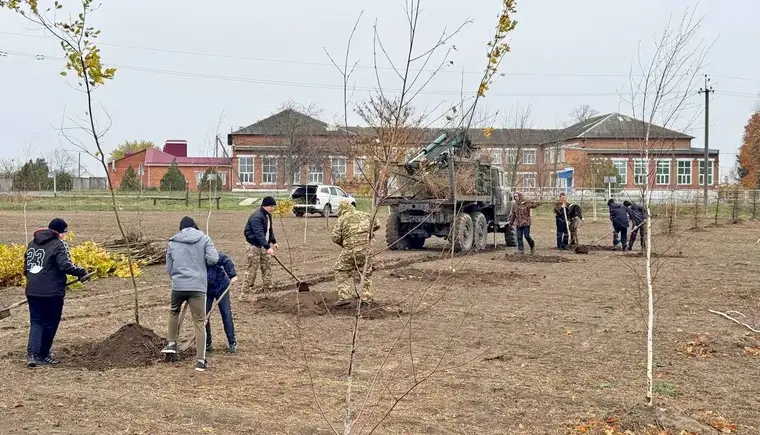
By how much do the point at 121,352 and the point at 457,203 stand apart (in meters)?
13.0

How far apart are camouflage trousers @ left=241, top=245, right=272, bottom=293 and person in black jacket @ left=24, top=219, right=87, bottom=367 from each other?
470cm

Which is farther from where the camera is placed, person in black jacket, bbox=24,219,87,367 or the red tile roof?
the red tile roof

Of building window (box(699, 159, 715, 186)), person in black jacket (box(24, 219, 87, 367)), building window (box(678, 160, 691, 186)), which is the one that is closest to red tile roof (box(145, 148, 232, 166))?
building window (box(678, 160, 691, 186))

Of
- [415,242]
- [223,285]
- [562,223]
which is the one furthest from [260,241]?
[562,223]

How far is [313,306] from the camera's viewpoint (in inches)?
468

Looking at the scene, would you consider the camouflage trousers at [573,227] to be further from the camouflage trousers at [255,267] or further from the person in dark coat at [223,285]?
the person in dark coat at [223,285]

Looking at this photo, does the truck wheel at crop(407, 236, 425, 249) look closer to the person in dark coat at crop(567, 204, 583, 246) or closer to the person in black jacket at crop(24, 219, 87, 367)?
the person in dark coat at crop(567, 204, 583, 246)

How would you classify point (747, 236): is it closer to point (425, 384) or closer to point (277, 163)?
point (425, 384)

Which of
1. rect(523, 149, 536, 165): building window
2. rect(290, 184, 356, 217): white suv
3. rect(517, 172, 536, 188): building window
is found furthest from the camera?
rect(523, 149, 536, 165): building window

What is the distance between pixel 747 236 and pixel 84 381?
2948 cm

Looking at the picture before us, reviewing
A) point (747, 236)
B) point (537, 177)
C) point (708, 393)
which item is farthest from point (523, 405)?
point (537, 177)

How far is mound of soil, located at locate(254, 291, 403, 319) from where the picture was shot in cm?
1145

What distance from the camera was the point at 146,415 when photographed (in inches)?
252

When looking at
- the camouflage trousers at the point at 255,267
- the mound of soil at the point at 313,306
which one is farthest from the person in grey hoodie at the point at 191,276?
the camouflage trousers at the point at 255,267
